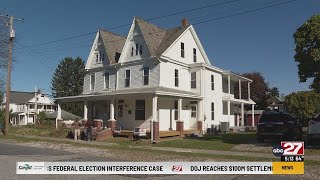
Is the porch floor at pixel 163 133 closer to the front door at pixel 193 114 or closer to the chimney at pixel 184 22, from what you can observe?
the front door at pixel 193 114

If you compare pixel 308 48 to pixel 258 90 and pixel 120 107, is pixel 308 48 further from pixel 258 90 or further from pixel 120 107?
pixel 258 90

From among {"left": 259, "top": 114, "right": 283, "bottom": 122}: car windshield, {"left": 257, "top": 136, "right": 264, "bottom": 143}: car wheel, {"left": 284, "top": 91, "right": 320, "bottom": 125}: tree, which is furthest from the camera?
{"left": 284, "top": 91, "right": 320, "bottom": 125}: tree

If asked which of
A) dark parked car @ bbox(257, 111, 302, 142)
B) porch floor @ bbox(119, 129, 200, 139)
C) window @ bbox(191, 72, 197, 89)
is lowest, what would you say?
porch floor @ bbox(119, 129, 200, 139)

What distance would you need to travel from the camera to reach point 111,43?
36969 mm

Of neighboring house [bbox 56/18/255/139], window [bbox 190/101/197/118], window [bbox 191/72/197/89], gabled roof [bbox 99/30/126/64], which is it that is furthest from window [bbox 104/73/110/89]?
window [bbox 190/101/197/118]

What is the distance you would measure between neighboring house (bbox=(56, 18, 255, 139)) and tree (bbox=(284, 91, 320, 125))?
14.9m

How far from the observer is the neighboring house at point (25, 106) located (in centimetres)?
8250

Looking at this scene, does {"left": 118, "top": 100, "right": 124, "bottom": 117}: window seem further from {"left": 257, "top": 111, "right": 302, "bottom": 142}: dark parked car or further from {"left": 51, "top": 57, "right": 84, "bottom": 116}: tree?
{"left": 51, "top": 57, "right": 84, "bottom": 116}: tree

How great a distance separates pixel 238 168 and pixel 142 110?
23.1m

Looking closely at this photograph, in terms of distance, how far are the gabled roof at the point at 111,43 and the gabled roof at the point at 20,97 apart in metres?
56.3

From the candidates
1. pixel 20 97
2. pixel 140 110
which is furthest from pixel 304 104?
pixel 20 97

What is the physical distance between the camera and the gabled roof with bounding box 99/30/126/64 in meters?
35.9

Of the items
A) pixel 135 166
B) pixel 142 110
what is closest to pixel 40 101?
pixel 142 110

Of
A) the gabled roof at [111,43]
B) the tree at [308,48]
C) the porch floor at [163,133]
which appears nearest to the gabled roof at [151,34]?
the gabled roof at [111,43]
